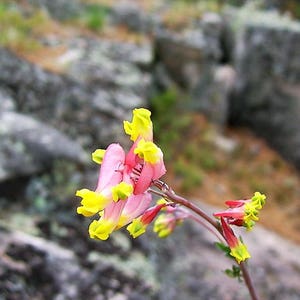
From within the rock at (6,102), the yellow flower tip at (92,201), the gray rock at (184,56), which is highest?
the gray rock at (184,56)

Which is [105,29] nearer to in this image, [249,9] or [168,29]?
[168,29]

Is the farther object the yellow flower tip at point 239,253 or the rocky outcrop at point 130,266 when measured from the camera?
the rocky outcrop at point 130,266

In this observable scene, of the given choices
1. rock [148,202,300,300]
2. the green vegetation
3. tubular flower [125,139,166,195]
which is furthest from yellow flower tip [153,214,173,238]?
the green vegetation

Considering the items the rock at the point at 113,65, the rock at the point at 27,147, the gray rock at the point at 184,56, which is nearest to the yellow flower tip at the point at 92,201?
the rock at the point at 27,147

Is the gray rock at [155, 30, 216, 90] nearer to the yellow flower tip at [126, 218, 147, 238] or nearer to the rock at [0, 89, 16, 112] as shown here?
the rock at [0, 89, 16, 112]

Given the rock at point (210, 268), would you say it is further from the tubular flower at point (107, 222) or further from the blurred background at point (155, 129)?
the tubular flower at point (107, 222)

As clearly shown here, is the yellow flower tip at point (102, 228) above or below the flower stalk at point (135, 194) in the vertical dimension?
below

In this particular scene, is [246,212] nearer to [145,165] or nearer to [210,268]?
[145,165]
